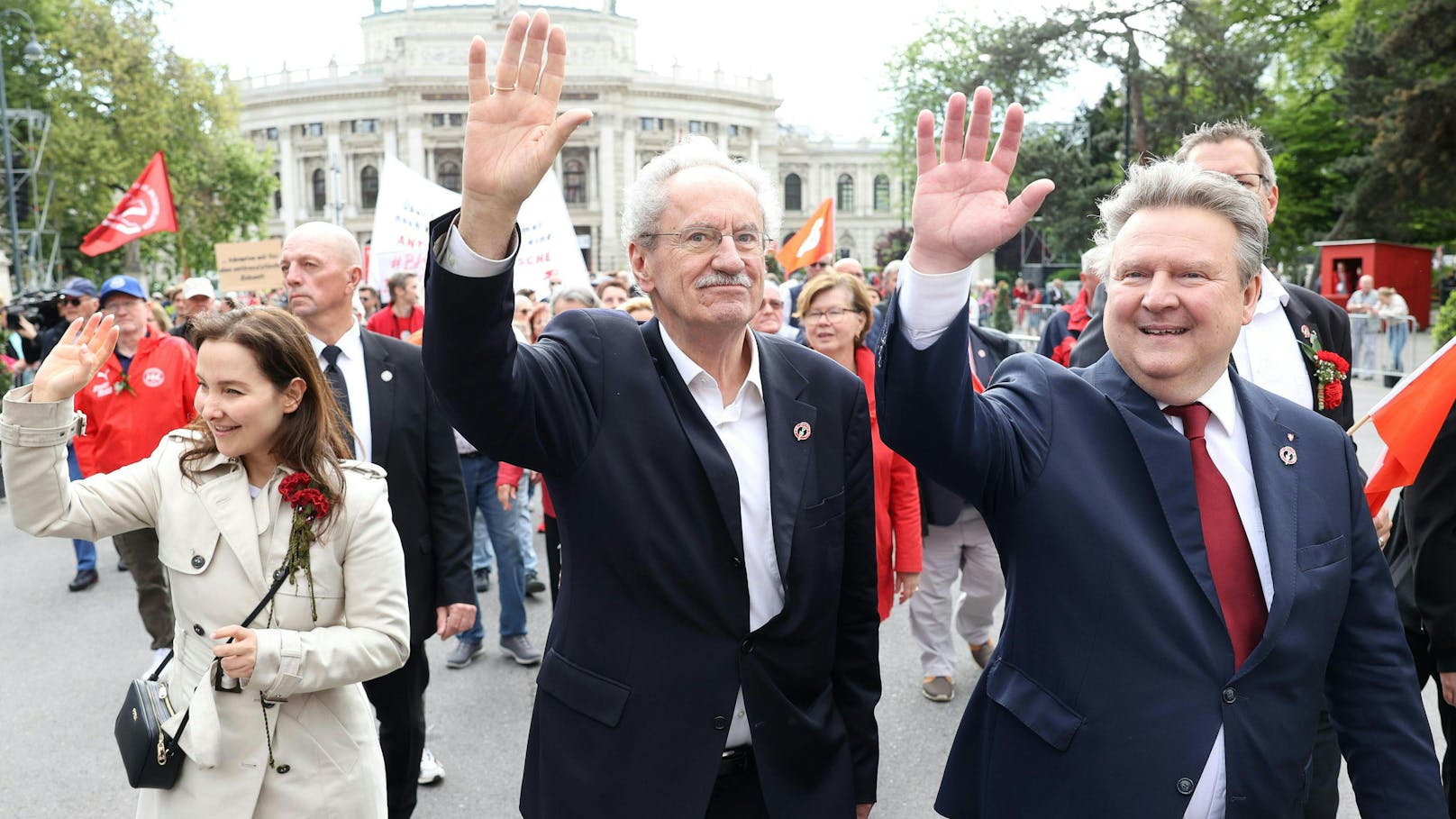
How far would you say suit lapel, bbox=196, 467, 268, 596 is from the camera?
2662 mm

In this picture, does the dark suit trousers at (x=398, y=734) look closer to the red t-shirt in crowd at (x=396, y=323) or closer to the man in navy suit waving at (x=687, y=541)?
the man in navy suit waving at (x=687, y=541)

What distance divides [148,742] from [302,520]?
57cm

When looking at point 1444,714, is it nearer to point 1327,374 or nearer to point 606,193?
point 1327,374

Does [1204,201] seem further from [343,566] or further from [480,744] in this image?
[480,744]

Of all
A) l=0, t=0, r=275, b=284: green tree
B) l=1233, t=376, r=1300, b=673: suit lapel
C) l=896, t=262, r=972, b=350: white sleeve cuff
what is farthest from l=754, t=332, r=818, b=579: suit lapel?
l=0, t=0, r=275, b=284: green tree

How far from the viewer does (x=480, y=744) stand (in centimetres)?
498

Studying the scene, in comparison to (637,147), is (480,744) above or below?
below

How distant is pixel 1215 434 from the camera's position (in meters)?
2.17

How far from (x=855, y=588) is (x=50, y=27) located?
37.6 m

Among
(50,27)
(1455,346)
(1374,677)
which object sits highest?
(50,27)

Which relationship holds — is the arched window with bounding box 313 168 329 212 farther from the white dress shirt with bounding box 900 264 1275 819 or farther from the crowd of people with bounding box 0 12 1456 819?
the white dress shirt with bounding box 900 264 1275 819

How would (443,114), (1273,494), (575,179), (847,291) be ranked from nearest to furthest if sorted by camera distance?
(1273,494) < (847,291) < (443,114) < (575,179)

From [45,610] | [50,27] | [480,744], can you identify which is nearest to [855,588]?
[480,744]

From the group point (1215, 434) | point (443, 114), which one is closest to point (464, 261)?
point (1215, 434)
